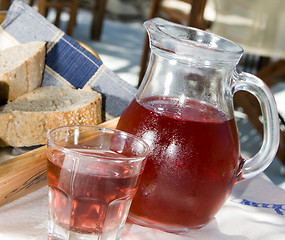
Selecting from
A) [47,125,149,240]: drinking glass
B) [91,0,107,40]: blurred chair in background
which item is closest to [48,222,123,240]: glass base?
[47,125,149,240]: drinking glass

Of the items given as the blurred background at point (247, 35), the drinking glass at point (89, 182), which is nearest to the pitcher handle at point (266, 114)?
the drinking glass at point (89, 182)

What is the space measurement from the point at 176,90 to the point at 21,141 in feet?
0.93

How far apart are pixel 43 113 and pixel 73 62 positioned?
0.14m

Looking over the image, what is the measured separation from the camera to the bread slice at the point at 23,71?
0.80 m

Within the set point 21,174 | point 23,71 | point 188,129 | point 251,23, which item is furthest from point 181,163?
point 251,23

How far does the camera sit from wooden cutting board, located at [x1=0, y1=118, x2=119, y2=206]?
1.54 ft

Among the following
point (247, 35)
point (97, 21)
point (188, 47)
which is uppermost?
point (188, 47)

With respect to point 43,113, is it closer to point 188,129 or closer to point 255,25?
point 188,129

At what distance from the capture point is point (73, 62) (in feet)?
2.67

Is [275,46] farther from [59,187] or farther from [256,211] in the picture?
[59,187]

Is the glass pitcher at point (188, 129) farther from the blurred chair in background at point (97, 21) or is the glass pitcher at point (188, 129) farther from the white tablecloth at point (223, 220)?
the blurred chair in background at point (97, 21)

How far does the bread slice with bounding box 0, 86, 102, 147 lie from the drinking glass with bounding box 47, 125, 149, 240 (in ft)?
0.72

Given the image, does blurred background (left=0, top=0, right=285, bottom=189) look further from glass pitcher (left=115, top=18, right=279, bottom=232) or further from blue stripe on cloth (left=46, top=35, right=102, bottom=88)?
glass pitcher (left=115, top=18, right=279, bottom=232)

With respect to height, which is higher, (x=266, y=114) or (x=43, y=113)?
(x=266, y=114)
